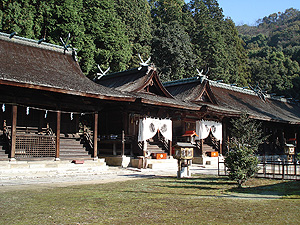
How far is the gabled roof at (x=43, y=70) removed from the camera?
16269 mm

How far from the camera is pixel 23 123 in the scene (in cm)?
1998

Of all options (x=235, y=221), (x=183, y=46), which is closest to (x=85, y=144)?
(x=235, y=221)

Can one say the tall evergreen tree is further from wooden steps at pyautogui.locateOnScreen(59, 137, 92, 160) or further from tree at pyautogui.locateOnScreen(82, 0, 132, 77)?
wooden steps at pyautogui.locateOnScreen(59, 137, 92, 160)

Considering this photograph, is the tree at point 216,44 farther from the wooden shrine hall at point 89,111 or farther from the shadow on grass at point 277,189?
the shadow on grass at point 277,189

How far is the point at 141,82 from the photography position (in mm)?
24797

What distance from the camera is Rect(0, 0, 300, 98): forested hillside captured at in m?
32.1

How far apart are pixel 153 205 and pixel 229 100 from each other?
25.6m

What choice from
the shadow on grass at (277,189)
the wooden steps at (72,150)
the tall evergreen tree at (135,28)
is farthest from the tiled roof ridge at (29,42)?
the tall evergreen tree at (135,28)

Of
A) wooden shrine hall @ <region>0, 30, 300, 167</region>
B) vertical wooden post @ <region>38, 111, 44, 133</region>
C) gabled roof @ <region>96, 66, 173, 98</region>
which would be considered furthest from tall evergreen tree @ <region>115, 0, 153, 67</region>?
vertical wooden post @ <region>38, 111, 44, 133</region>

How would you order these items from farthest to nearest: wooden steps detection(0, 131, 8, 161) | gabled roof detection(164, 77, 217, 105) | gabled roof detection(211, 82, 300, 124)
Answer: gabled roof detection(211, 82, 300, 124) → gabled roof detection(164, 77, 217, 105) → wooden steps detection(0, 131, 8, 161)

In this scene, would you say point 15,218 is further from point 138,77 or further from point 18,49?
point 138,77

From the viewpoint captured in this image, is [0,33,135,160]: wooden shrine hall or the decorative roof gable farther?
the decorative roof gable

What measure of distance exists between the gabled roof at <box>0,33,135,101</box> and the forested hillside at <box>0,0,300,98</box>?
833 cm

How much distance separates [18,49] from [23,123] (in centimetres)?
449
